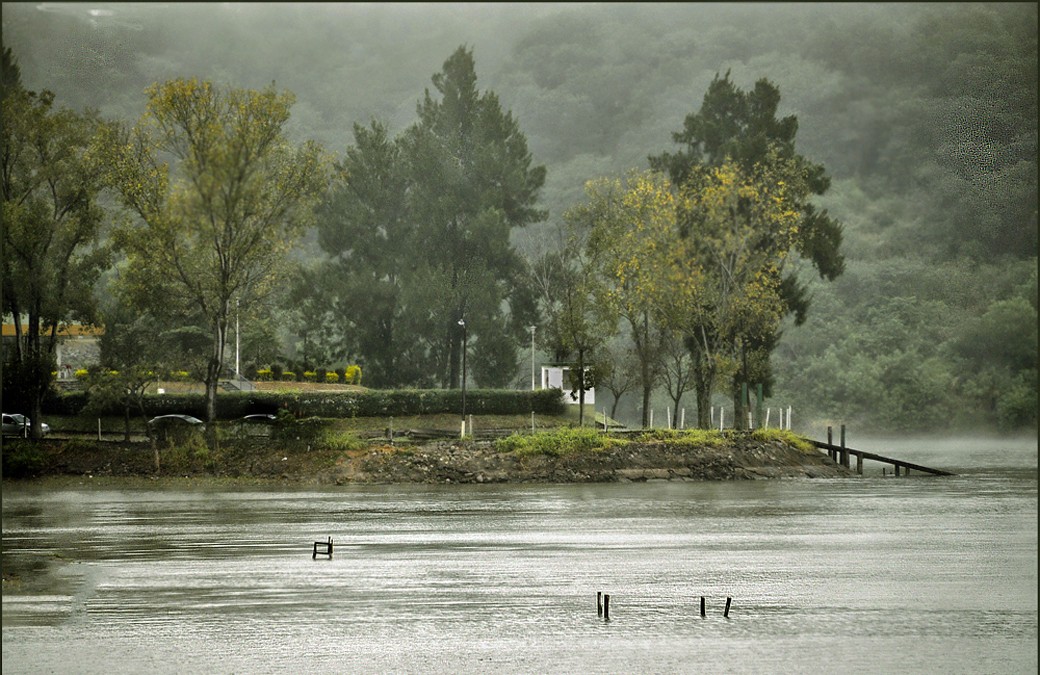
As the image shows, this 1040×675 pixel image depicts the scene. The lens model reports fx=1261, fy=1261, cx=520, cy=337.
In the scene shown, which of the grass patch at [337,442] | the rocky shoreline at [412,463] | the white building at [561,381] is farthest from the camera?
the white building at [561,381]

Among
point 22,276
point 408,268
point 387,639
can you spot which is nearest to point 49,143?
point 22,276

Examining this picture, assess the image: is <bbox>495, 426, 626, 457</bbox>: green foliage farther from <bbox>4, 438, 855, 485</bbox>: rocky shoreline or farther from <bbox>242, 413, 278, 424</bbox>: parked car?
<bbox>242, 413, 278, 424</bbox>: parked car

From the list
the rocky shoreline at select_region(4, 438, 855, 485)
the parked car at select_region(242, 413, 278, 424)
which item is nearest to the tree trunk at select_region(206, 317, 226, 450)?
the parked car at select_region(242, 413, 278, 424)

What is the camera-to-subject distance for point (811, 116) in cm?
5194

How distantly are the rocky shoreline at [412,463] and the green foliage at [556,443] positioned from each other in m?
0.11

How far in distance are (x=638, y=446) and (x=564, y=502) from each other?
22.2 feet

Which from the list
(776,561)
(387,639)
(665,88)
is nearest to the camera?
(387,639)

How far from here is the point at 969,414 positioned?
175 ft

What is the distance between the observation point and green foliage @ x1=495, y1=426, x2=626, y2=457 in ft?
105

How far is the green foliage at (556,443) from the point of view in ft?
105

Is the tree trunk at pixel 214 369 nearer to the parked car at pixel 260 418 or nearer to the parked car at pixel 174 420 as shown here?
the parked car at pixel 174 420

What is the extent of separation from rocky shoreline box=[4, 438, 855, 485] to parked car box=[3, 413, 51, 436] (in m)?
1.85

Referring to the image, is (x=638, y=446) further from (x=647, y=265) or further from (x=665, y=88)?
(x=665, y=88)

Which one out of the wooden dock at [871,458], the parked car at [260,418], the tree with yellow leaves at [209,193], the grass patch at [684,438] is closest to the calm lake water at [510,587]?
the tree with yellow leaves at [209,193]
